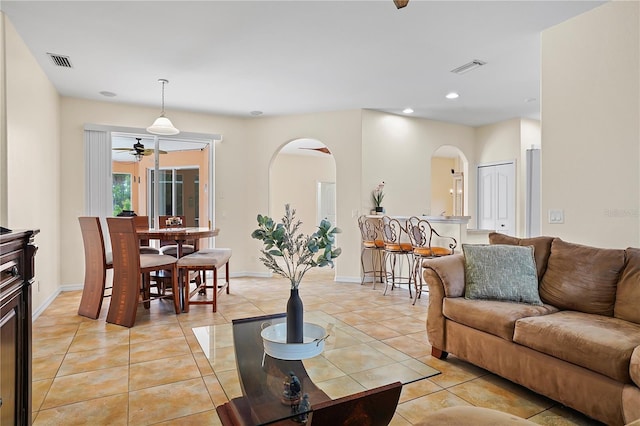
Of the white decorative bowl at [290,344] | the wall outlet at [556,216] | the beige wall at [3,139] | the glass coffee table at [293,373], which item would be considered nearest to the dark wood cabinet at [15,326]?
the glass coffee table at [293,373]

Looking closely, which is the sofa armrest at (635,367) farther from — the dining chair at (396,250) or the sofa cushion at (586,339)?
the dining chair at (396,250)

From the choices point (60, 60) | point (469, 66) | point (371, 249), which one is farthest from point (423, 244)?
point (60, 60)

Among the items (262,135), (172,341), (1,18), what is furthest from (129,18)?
(262,135)

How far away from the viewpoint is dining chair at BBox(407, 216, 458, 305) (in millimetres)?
4578

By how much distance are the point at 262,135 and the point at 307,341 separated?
15.8 ft

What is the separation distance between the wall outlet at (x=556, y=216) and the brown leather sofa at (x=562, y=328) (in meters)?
0.43

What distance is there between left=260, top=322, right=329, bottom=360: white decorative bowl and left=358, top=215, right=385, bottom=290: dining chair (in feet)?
11.1

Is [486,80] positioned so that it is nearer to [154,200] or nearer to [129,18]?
[129,18]

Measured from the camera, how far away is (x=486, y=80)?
4.61 metres

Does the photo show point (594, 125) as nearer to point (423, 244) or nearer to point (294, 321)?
point (423, 244)

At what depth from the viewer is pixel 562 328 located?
→ 2123mm

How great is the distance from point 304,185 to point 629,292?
26.0 ft

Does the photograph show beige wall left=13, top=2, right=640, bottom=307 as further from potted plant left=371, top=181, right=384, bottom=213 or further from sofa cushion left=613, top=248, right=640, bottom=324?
sofa cushion left=613, top=248, right=640, bottom=324

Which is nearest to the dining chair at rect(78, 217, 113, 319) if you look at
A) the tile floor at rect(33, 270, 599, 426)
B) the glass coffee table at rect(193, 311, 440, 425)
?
the tile floor at rect(33, 270, 599, 426)
